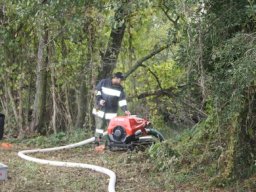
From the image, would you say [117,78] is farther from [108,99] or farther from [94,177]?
[94,177]

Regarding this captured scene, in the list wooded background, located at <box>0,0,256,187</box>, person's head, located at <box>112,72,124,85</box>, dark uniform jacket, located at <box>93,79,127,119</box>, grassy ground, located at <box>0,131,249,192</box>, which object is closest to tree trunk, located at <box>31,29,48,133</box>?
wooded background, located at <box>0,0,256,187</box>

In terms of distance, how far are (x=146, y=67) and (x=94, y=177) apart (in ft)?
20.7

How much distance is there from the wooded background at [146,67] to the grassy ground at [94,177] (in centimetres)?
57

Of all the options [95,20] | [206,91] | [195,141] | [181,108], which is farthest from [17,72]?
[206,91]

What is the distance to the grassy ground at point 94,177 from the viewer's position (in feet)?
20.6

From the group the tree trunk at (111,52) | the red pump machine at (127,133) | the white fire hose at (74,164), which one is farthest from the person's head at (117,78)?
the tree trunk at (111,52)

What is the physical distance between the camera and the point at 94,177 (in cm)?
689

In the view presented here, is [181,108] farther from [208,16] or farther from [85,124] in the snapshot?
[208,16]

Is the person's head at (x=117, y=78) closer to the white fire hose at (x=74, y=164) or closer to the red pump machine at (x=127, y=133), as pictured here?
the red pump machine at (x=127, y=133)

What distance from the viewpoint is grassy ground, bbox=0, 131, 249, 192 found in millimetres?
6289

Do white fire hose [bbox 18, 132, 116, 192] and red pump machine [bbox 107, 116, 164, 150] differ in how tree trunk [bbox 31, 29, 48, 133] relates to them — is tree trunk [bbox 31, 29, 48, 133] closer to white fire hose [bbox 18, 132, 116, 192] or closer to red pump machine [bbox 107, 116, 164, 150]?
white fire hose [bbox 18, 132, 116, 192]

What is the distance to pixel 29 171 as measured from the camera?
7234 millimetres

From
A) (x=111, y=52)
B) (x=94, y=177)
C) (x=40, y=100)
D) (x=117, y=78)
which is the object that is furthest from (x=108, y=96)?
(x=94, y=177)

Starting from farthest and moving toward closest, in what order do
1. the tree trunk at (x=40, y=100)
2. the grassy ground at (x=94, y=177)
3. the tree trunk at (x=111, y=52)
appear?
the tree trunk at (x=111, y=52), the tree trunk at (x=40, y=100), the grassy ground at (x=94, y=177)
